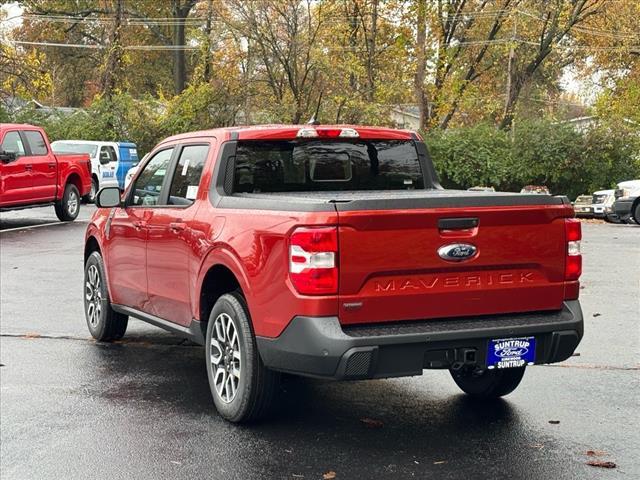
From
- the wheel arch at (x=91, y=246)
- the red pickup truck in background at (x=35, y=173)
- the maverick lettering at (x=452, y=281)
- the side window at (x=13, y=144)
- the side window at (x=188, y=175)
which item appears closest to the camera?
the maverick lettering at (x=452, y=281)

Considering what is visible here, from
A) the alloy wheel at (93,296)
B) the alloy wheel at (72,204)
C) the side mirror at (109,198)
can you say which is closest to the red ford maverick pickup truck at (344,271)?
the side mirror at (109,198)

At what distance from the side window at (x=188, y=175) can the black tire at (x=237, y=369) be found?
3.31 feet

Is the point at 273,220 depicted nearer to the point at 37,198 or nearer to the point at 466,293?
the point at 466,293

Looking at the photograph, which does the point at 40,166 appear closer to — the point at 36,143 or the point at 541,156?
the point at 36,143

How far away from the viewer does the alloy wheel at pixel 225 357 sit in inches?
230

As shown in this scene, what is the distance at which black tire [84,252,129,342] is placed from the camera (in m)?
8.38

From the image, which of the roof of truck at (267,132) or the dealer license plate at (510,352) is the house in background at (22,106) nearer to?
the roof of truck at (267,132)

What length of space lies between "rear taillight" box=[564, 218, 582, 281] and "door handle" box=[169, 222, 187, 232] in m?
2.50

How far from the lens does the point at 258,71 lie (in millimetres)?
42000

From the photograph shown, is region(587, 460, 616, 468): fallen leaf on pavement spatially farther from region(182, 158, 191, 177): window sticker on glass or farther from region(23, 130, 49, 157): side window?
region(23, 130, 49, 157): side window

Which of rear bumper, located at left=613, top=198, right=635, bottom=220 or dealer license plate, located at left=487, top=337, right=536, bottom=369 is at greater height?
dealer license plate, located at left=487, top=337, right=536, bottom=369

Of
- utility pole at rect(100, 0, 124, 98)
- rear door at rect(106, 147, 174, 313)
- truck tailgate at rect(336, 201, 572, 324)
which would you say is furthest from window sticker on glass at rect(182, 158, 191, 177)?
utility pole at rect(100, 0, 124, 98)

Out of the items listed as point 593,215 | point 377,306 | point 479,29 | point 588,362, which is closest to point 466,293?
point 377,306

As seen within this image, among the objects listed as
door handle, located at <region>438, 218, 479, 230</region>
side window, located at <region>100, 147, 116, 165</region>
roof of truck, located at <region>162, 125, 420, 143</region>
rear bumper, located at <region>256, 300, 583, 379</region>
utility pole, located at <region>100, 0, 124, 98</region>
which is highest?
utility pole, located at <region>100, 0, 124, 98</region>
